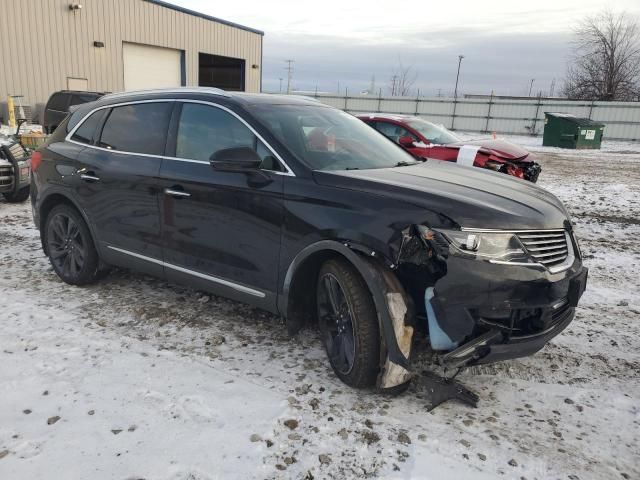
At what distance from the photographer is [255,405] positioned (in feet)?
9.50

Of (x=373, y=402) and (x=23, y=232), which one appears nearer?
(x=373, y=402)

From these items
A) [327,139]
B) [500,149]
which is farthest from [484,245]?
[500,149]

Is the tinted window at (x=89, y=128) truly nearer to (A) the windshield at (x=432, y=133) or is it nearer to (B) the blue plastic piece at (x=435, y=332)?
(B) the blue plastic piece at (x=435, y=332)

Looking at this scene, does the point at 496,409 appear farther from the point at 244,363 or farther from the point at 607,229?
the point at 607,229

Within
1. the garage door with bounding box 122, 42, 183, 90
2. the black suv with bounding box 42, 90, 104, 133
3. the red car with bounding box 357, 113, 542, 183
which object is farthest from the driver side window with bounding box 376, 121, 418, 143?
the garage door with bounding box 122, 42, 183, 90

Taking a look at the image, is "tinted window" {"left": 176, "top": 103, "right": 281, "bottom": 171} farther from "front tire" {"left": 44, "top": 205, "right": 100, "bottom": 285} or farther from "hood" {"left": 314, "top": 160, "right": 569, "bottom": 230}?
"front tire" {"left": 44, "top": 205, "right": 100, "bottom": 285}

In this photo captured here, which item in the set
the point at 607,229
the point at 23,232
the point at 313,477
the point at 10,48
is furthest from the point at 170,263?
the point at 10,48

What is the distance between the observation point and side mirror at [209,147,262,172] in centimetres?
319

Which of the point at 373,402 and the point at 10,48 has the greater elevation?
the point at 10,48

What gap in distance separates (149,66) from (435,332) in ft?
81.0

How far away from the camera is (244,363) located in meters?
3.38

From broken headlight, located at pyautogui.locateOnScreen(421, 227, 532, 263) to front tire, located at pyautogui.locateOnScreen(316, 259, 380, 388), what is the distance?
0.53 meters

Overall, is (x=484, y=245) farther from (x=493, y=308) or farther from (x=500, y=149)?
(x=500, y=149)

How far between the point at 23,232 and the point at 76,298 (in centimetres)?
284
